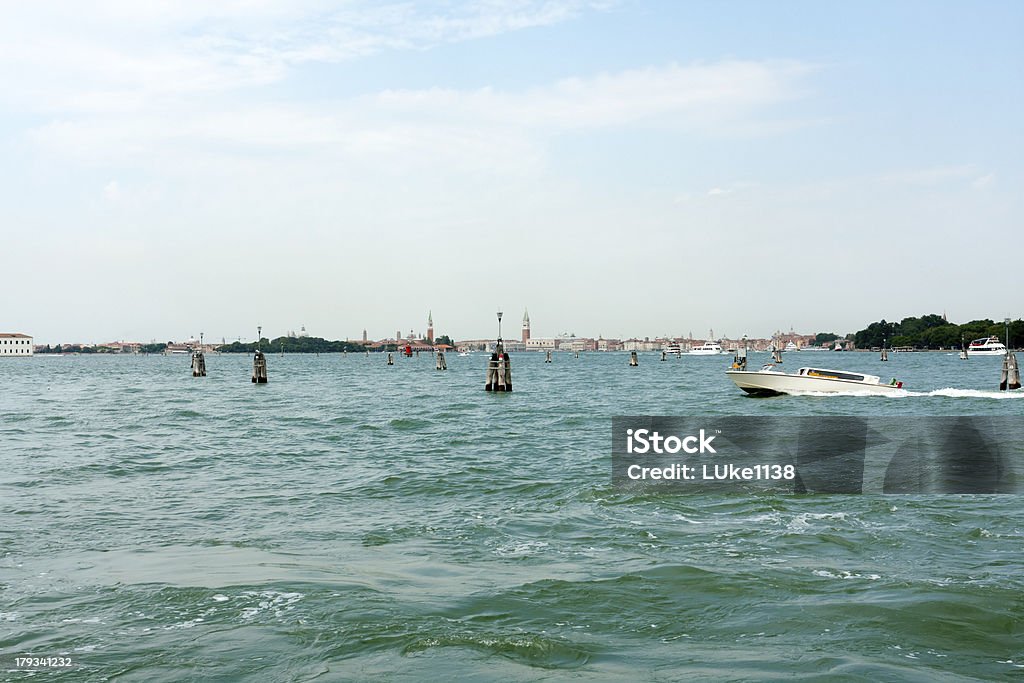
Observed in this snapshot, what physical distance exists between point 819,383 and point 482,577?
39.9 meters

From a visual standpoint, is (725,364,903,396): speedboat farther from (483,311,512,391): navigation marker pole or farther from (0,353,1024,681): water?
(0,353,1024,681): water

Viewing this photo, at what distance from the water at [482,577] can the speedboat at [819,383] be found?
28.8 metres

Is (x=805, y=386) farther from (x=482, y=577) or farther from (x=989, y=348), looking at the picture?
(x=989, y=348)

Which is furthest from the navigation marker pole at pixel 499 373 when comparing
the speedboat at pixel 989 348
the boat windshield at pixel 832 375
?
the speedboat at pixel 989 348

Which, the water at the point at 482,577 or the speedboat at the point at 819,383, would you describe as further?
the speedboat at the point at 819,383

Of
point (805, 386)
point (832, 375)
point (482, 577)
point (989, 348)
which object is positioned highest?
point (832, 375)

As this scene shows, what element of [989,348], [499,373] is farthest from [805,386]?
[989,348]

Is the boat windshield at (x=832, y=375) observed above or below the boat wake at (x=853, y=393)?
above

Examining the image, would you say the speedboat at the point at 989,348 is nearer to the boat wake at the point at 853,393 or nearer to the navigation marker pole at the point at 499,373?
the boat wake at the point at 853,393

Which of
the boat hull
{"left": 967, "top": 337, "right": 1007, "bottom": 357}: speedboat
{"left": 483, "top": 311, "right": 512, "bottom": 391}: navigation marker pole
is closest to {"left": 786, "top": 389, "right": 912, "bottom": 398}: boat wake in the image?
the boat hull

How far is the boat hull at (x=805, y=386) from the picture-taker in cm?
4562

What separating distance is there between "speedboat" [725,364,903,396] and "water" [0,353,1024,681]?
2883 centimetres

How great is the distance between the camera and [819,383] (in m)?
46.4

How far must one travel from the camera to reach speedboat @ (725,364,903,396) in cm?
4572
